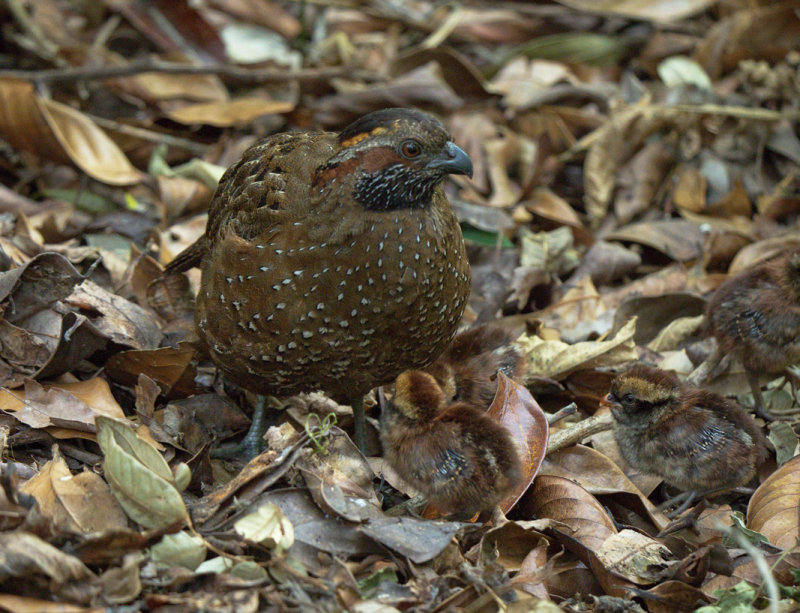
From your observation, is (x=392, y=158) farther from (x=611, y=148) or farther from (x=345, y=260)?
(x=611, y=148)

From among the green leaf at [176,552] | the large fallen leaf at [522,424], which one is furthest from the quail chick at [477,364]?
the green leaf at [176,552]

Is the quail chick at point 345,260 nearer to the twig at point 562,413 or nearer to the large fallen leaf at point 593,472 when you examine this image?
the twig at point 562,413

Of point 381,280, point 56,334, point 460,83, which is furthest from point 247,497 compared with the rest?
point 460,83

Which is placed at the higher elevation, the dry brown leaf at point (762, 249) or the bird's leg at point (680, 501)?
the dry brown leaf at point (762, 249)

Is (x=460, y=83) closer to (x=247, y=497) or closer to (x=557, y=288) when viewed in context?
(x=557, y=288)

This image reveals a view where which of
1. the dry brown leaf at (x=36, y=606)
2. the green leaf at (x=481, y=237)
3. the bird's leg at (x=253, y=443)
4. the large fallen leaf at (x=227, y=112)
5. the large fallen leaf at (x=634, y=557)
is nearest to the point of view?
the dry brown leaf at (x=36, y=606)

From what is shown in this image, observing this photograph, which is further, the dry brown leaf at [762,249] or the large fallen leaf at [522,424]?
the dry brown leaf at [762,249]
